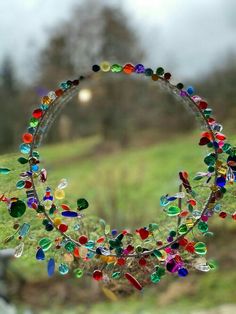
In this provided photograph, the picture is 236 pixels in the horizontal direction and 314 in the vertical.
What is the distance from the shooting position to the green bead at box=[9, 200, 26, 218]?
931 millimetres

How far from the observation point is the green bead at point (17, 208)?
93cm

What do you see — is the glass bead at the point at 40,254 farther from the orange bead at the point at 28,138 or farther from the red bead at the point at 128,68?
the red bead at the point at 128,68

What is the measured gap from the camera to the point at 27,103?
7.02 meters

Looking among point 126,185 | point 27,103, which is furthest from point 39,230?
point 27,103

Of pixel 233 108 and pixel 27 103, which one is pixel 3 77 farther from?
pixel 233 108

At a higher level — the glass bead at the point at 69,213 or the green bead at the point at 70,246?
the glass bead at the point at 69,213

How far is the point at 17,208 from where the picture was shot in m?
0.93

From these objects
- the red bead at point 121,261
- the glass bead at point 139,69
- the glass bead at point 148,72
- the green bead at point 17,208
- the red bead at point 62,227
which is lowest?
the red bead at point 121,261

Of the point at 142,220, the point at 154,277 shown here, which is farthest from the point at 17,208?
the point at 142,220

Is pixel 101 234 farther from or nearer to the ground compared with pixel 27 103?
nearer to the ground

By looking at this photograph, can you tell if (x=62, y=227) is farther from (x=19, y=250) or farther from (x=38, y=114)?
(x=38, y=114)

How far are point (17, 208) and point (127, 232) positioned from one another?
214 mm

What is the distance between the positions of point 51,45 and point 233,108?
264 centimetres

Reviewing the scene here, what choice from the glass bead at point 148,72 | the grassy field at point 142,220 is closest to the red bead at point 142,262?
the glass bead at point 148,72
